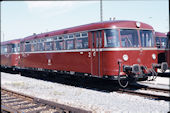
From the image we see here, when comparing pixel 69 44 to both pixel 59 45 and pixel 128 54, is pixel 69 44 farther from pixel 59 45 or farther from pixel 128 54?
pixel 128 54

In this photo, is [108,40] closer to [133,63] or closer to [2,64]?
[133,63]

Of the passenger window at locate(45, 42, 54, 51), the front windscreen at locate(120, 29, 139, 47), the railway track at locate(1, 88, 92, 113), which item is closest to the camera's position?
the railway track at locate(1, 88, 92, 113)

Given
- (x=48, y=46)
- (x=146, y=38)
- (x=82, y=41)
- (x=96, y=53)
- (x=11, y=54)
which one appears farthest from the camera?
(x=11, y=54)

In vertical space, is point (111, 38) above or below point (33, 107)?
above

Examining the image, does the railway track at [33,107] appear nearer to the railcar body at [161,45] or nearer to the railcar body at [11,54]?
the railcar body at [11,54]

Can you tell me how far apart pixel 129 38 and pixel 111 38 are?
0.91 m

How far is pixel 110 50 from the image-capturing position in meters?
9.35

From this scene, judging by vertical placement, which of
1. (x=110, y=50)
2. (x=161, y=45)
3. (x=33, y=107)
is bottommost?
(x=33, y=107)

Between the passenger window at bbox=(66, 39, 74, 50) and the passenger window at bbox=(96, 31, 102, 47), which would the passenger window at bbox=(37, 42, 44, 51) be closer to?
the passenger window at bbox=(66, 39, 74, 50)

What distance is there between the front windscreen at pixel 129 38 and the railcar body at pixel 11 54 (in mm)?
12073

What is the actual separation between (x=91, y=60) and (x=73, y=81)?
285 centimetres

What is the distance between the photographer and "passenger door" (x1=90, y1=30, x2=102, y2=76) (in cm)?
976

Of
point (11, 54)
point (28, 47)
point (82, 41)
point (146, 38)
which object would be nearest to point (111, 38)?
point (82, 41)

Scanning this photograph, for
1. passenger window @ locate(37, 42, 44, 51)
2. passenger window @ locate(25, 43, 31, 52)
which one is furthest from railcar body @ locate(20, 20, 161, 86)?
passenger window @ locate(25, 43, 31, 52)
